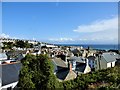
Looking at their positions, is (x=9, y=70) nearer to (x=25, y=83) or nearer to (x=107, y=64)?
(x=25, y=83)

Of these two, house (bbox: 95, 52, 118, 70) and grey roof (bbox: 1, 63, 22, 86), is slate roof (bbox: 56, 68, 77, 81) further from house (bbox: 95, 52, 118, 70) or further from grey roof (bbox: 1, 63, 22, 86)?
house (bbox: 95, 52, 118, 70)

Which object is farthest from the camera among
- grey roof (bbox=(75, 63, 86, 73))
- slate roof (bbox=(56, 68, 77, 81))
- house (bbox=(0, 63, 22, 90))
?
grey roof (bbox=(75, 63, 86, 73))

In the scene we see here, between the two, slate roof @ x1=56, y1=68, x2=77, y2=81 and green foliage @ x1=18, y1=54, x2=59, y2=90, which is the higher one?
green foliage @ x1=18, y1=54, x2=59, y2=90

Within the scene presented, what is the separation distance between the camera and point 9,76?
839cm

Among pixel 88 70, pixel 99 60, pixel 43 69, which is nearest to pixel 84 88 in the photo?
pixel 43 69

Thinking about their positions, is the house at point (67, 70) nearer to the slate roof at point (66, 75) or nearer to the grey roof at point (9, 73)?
the slate roof at point (66, 75)

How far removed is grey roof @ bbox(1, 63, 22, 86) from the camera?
8078 millimetres

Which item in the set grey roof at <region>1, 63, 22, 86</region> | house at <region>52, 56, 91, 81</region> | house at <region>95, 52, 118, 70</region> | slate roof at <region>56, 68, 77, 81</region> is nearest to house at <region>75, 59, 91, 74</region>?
house at <region>52, 56, 91, 81</region>

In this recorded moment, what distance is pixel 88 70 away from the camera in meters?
12.7

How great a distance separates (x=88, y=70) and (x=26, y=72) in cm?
727

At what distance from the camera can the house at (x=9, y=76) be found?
780 centimetres

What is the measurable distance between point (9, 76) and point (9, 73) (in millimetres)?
176

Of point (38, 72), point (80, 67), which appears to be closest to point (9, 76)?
point (38, 72)

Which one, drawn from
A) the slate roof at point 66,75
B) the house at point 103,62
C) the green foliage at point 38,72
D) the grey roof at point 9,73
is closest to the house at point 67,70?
the slate roof at point 66,75
